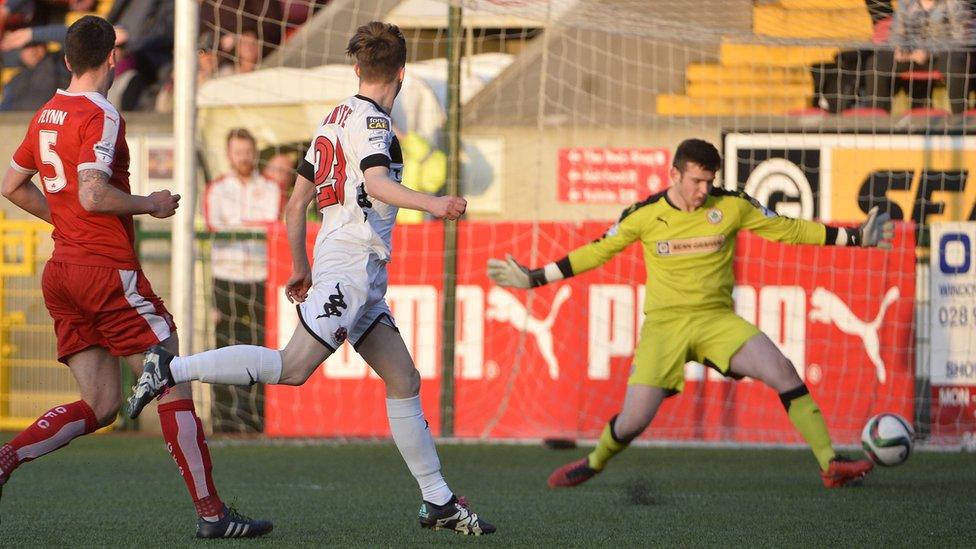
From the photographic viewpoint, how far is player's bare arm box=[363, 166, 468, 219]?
4.77 m

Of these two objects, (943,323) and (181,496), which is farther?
(943,323)

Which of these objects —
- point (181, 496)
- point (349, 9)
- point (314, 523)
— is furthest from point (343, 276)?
point (349, 9)

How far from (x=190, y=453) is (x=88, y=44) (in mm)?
1621

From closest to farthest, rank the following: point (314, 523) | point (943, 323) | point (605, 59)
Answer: point (314, 523)
point (943, 323)
point (605, 59)

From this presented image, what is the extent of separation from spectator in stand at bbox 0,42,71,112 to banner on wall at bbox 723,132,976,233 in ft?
22.8

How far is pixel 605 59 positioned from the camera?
1264 cm

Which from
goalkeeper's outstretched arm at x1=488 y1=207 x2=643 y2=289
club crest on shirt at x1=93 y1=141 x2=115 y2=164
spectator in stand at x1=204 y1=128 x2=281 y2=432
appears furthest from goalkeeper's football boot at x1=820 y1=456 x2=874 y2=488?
spectator in stand at x1=204 y1=128 x2=281 y2=432

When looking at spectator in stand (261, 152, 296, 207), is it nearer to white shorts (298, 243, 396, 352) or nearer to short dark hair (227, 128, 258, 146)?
short dark hair (227, 128, 258, 146)

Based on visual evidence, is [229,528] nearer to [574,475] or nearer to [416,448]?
[416,448]

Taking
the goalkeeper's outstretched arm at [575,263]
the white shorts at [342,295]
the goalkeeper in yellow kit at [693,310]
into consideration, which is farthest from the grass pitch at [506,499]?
the goalkeeper's outstretched arm at [575,263]

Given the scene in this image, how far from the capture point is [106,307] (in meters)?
5.29

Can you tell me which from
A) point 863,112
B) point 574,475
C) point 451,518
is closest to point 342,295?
point 451,518

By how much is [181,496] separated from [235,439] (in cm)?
345

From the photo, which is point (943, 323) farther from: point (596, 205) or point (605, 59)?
Result: point (605, 59)
